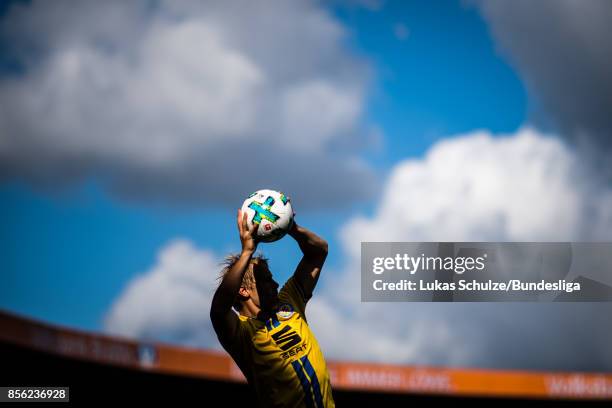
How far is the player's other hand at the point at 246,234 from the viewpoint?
5312 millimetres

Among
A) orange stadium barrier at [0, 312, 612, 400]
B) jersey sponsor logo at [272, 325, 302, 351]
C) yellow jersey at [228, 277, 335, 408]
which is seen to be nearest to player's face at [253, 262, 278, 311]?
yellow jersey at [228, 277, 335, 408]

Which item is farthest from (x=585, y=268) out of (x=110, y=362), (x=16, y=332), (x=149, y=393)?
(x=149, y=393)

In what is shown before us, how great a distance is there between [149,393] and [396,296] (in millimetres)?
10017

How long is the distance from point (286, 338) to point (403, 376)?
14185 millimetres

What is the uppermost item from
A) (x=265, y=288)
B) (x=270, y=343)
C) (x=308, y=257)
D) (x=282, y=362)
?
(x=308, y=257)

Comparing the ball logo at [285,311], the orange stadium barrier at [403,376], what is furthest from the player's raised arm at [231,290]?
the orange stadium barrier at [403,376]

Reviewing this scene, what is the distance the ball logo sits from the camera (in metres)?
5.83

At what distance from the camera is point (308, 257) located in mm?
6195

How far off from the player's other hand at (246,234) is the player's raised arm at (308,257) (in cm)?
57

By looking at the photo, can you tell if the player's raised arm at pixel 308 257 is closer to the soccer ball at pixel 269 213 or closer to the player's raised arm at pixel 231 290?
the soccer ball at pixel 269 213

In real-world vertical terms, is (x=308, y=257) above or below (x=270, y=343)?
above

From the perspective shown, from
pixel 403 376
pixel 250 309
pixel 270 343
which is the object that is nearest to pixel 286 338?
pixel 270 343

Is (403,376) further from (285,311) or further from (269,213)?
(269,213)

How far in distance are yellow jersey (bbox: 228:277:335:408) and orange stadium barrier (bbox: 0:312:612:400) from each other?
35.3 feet
